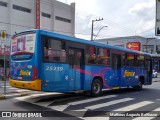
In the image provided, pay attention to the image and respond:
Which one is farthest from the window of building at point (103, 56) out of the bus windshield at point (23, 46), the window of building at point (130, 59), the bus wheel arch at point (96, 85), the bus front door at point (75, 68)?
the bus windshield at point (23, 46)

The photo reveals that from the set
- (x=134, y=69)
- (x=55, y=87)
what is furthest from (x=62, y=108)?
(x=134, y=69)

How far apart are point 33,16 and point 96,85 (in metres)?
27.1

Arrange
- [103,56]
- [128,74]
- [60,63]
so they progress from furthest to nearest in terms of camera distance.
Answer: [128,74]
[103,56]
[60,63]

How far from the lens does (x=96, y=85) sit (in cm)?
1461

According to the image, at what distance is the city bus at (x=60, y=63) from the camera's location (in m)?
10.9

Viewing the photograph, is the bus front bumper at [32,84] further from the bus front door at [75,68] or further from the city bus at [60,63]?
the bus front door at [75,68]

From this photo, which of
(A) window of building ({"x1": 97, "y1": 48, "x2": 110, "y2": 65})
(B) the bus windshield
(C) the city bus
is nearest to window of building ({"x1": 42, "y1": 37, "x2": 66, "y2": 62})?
(C) the city bus

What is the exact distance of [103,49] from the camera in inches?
594

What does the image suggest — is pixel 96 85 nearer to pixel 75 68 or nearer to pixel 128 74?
pixel 75 68

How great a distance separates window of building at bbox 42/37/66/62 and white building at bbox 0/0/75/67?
21.0 m

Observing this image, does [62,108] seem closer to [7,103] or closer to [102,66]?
[7,103]

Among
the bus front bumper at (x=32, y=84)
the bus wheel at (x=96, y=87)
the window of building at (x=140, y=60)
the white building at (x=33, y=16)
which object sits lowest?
the bus wheel at (x=96, y=87)

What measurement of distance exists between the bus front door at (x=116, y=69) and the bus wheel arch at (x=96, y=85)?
4.61 ft

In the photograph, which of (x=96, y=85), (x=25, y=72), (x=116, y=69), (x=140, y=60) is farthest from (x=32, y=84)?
(x=140, y=60)
